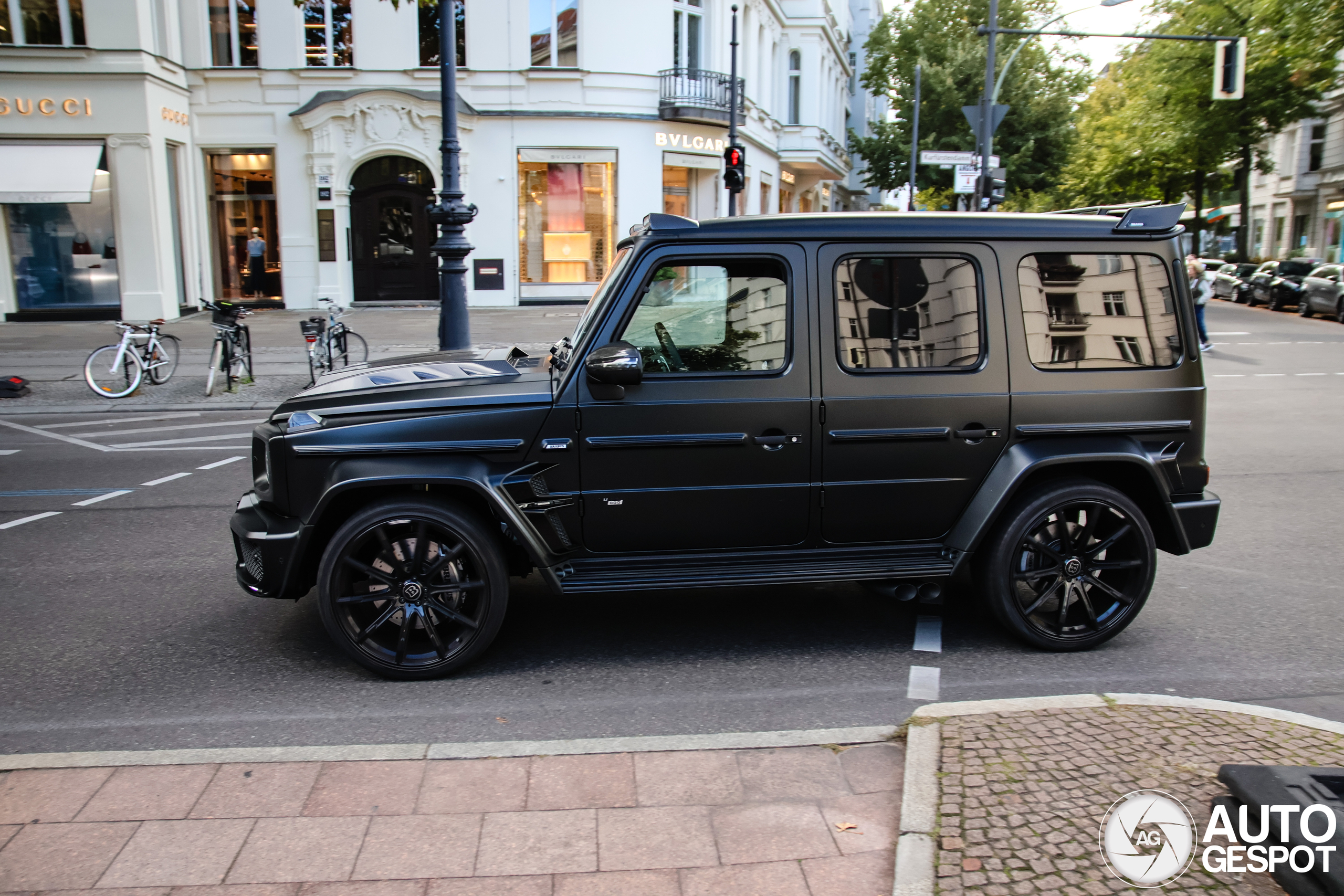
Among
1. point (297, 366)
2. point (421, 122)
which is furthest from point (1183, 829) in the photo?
point (421, 122)

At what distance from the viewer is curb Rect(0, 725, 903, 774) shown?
3473mm

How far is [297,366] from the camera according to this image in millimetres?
15828

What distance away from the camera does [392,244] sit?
25.7 metres

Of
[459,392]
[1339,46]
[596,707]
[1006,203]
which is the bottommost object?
[596,707]

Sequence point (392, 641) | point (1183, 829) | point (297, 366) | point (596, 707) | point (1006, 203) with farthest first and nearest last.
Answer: point (1006, 203) < point (297, 366) < point (392, 641) < point (596, 707) < point (1183, 829)

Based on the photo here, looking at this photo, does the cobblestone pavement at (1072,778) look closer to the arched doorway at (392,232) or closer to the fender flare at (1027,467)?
the fender flare at (1027,467)

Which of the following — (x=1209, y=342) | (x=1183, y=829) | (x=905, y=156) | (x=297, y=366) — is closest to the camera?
(x=1183, y=829)

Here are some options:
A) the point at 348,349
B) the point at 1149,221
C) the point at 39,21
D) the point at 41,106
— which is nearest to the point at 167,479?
the point at 348,349

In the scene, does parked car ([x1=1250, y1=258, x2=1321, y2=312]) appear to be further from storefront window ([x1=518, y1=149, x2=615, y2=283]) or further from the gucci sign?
the gucci sign

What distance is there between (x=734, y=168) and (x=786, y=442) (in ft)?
56.6

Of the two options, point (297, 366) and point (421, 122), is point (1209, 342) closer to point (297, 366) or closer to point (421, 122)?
point (297, 366)

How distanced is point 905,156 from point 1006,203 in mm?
6973

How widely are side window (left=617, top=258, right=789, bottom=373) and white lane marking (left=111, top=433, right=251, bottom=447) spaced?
744 cm

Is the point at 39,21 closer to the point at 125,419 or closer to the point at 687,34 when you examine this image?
the point at 125,419
